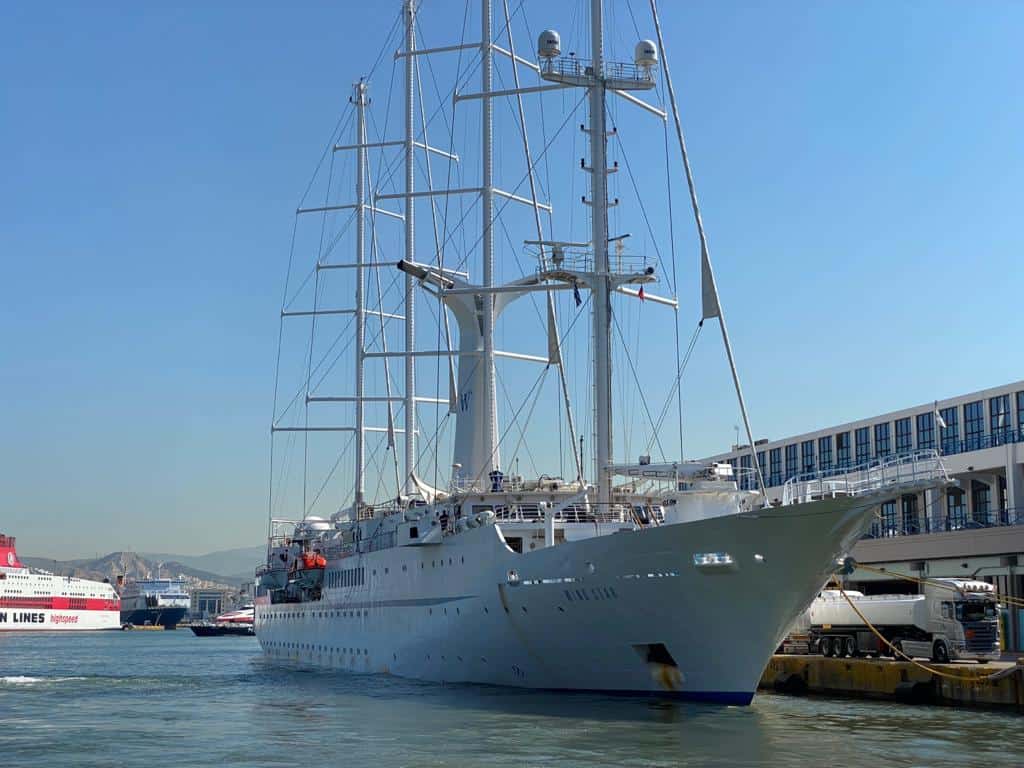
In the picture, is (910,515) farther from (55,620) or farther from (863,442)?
(55,620)

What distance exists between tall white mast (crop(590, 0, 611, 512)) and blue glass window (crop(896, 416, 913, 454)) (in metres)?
34.4

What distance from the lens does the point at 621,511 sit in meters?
34.9

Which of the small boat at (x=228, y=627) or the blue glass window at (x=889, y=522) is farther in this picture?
the small boat at (x=228, y=627)

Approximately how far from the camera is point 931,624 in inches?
1352

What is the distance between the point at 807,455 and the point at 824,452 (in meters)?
1.88

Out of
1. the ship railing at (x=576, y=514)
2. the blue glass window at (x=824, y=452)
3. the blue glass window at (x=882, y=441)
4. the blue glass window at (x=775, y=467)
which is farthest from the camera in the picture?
the blue glass window at (x=775, y=467)

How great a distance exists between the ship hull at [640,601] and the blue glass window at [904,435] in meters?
36.2

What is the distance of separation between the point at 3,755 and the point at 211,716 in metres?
7.93

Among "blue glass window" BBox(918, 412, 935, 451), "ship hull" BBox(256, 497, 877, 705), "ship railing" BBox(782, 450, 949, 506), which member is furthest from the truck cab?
"blue glass window" BBox(918, 412, 935, 451)

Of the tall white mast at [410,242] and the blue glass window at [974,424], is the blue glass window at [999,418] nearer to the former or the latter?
the blue glass window at [974,424]

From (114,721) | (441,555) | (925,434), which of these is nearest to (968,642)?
(441,555)

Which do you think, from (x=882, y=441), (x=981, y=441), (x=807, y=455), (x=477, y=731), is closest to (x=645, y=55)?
(x=477, y=731)

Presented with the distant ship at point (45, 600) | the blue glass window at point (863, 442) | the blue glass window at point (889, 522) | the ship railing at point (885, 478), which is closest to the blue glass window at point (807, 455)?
the blue glass window at point (863, 442)

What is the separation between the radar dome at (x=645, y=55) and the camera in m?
36.5
